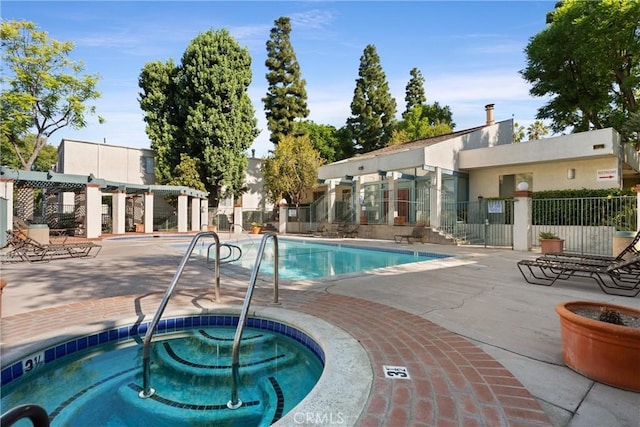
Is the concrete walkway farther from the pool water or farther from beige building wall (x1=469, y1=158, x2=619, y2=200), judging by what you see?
beige building wall (x1=469, y1=158, x2=619, y2=200)

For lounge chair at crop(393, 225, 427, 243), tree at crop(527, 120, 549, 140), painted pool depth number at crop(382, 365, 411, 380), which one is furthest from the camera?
tree at crop(527, 120, 549, 140)

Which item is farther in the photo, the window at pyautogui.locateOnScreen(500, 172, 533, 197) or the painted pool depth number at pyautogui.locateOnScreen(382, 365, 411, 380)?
the window at pyautogui.locateOnScreen(500, 172, 533, 197)

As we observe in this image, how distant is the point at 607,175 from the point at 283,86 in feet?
86.4

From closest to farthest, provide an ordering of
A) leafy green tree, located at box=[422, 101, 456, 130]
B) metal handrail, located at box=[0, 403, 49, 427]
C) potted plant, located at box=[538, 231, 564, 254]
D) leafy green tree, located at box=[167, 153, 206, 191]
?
metal handrail, located at box=[0, 403, 49, 427] → potted plant, located at box=[538, 231, 564, 254] → leafy green tree, located at box=[167, 153, 206, 191] → leafy green tree, located at box=[422, 101, 456, 130]

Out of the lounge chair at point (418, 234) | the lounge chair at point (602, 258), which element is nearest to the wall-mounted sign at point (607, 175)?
the lounge chair at point (418, 234)

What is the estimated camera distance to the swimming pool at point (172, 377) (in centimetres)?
271

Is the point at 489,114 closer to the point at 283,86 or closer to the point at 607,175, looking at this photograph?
the point at 607,175

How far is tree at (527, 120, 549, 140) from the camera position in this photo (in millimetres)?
37562

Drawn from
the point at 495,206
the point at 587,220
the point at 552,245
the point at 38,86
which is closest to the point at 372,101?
the point at 495,206

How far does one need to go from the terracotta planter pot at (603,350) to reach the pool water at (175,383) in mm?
2166

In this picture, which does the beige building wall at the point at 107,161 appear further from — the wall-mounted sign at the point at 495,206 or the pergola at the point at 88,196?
the wall-mounted sign at the point at 495,206

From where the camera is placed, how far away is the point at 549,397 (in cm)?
235

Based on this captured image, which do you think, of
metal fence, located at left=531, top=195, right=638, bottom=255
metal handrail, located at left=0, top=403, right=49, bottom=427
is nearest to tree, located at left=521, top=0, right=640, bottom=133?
metal fence, located at left=531, top=195, right=638, bottom=255

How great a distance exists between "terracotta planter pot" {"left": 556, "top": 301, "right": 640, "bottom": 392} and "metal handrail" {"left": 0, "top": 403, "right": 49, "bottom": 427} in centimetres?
333
